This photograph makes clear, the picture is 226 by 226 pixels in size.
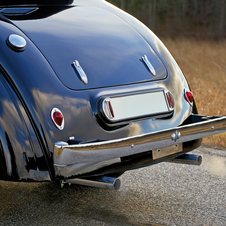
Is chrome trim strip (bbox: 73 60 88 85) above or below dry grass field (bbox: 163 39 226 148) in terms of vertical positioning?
above

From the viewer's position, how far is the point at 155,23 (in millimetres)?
37812

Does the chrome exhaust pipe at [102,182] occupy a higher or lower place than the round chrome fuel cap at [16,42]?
lower

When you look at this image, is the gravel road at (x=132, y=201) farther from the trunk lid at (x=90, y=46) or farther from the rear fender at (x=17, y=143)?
the trunk lid at (x=90, y=46)

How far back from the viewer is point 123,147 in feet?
7.79

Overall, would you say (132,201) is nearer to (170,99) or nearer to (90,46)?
(170,99)

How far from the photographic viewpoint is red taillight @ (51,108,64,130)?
237 cm

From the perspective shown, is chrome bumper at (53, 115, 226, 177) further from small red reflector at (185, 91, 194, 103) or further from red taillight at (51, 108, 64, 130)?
small red reflector at (185, 91, 194, 103)

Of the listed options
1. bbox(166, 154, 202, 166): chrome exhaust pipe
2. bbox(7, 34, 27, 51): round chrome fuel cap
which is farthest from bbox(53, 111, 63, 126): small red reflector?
bbox(166, 154, 202, 166): chrome exhaust pipe

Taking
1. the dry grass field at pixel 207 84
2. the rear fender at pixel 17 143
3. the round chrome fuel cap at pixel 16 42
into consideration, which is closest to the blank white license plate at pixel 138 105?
the rear fender at pixel 17 143

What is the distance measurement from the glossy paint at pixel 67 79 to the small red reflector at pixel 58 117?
1.5 inches

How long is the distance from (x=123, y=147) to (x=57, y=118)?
485 millimetres

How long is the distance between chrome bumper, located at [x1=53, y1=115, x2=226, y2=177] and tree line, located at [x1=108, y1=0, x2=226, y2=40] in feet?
85.1

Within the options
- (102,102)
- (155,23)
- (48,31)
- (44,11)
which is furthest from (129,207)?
(155,23)

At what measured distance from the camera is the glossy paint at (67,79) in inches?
91.8
